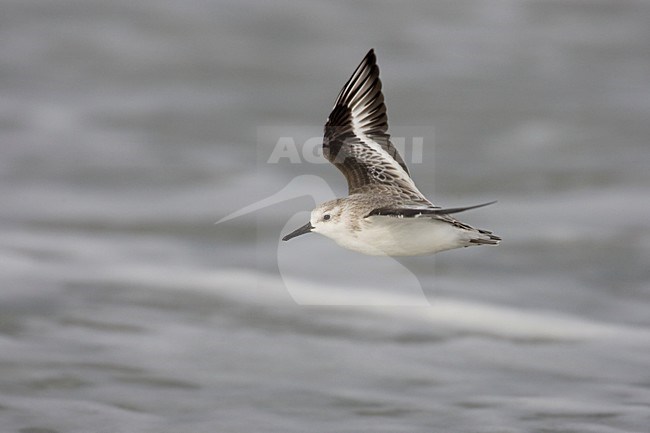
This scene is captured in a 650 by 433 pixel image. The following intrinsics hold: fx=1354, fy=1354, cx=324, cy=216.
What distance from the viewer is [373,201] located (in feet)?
30.8

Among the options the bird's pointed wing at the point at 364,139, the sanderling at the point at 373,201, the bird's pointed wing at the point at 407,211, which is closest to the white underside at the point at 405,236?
the sanderling at the point at 373,201

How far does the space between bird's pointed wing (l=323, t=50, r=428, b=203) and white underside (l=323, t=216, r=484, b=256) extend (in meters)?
0.65

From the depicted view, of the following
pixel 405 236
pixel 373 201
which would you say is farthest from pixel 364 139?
pixel 405 236

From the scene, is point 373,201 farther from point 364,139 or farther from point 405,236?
point 364,139

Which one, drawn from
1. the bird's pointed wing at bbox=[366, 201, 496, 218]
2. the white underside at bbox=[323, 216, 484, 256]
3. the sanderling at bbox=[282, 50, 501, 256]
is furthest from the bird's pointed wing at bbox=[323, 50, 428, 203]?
the bird's pointed wing at bbox=[366, 201, 496, 218]

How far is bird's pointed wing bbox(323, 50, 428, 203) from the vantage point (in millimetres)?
9945

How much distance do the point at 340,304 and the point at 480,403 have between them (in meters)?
3.35

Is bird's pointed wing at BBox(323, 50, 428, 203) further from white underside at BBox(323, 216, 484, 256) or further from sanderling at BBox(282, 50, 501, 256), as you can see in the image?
white underside at BBox(323, 216, 484, 256)

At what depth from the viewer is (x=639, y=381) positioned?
46.5 feet

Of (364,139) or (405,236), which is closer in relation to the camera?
(405,236)

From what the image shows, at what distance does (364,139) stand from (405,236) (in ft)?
5.04

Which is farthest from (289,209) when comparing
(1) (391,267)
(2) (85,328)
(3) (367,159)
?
(3) (367,159)

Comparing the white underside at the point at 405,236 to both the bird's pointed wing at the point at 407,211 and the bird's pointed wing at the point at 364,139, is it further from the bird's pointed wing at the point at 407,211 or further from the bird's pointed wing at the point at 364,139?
the bird's pointed wing at the point at 364,139

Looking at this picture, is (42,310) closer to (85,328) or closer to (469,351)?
(85,328)
